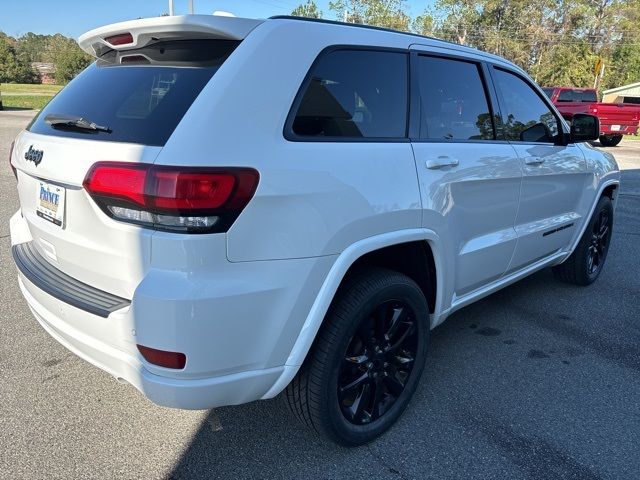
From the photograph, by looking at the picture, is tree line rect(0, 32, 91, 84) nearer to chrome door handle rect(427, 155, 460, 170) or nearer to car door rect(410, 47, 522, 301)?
car door rect(410, 47, 522, 301)

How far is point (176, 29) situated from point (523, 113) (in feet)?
8.42

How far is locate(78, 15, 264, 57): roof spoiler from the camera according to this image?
1979 mm

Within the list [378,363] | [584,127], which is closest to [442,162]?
[378,363]

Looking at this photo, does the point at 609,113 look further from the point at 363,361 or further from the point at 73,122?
the point at 73,122

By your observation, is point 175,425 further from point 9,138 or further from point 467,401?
point 9,138

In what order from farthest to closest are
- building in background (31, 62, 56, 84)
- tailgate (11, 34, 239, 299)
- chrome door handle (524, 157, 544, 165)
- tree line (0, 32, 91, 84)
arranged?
building in background (31, 62, 56, 84)
tree line (0, 32, 91, 84)
chrome door handle (524, 157, 544, 165)
tailgate (11, 34, 239, 299)

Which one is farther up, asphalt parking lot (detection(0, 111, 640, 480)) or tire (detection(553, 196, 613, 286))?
tire (detection(553, 196, 613, 286))

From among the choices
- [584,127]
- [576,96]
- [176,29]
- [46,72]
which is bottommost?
[584,127]

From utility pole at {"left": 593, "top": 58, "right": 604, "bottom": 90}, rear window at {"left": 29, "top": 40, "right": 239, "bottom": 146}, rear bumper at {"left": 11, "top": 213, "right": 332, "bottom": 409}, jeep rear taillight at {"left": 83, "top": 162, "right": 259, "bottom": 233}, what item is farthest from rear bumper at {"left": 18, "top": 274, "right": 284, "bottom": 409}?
utility pole at {"left": 593, "top": 58, "right": 604, "bottom": 90}

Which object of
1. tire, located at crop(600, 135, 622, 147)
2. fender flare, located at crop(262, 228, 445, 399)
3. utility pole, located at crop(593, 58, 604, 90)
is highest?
utility pole, located at crop(593, 58, 604, 90)

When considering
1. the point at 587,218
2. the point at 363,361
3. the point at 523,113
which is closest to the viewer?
the point at 363,361

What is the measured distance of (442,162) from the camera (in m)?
2.64

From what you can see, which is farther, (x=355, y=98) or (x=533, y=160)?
(x=533, y=160)

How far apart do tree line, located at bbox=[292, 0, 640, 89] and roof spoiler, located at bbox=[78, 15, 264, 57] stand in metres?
51.4
